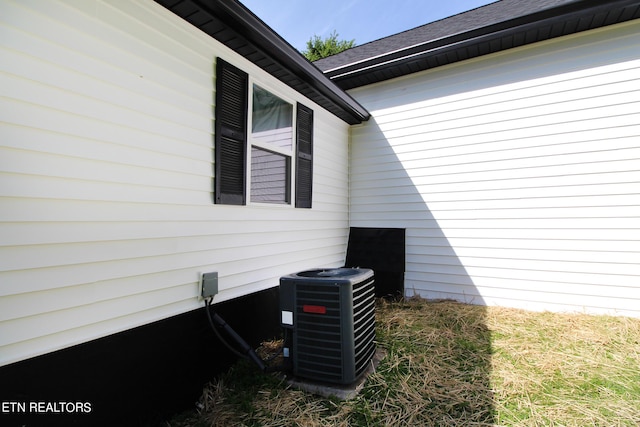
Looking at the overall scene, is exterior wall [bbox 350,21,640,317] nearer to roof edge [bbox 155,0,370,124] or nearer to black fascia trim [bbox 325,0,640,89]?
black fascia trim [bbox 325,0,640,89]

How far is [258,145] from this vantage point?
2955 millimetres

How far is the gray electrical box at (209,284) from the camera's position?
2.33m

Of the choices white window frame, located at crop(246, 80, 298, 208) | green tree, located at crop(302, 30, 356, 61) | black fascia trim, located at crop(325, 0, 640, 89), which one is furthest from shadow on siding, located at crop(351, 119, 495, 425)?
green tree, located at crop(302, 30, 356, 61)

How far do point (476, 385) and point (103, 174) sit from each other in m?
2.85

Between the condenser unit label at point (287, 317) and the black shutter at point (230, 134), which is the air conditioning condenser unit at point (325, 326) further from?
the black shutter at point (230, 134)

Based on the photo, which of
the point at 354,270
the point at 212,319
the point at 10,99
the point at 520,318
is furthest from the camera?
the point at 520,318

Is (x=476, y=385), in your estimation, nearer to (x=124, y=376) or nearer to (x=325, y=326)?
(x=325, y=326)

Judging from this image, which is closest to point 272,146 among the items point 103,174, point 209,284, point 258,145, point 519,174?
point 258,145

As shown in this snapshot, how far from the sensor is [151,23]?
→ 204cm

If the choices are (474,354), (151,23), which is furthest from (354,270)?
(151,23)

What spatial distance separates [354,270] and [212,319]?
1169mm

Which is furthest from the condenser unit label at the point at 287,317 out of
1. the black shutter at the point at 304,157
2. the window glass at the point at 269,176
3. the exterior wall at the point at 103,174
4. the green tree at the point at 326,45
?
the green tree at the point at 326,45

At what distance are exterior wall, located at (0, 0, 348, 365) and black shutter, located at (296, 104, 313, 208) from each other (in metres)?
1.05

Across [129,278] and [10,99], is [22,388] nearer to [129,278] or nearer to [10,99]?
[129,278]
